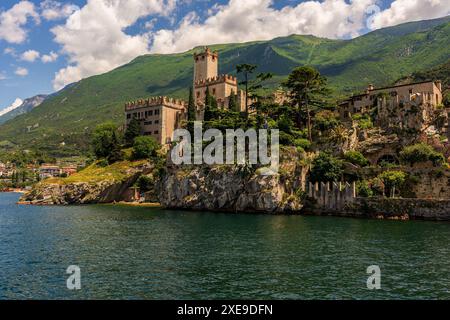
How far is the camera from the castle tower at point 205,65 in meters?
108

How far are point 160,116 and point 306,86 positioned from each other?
3881 centimetres

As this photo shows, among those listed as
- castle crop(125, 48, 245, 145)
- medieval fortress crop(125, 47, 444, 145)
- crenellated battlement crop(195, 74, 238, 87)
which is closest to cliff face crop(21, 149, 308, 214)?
castle crop(125, 48, 245, 145)

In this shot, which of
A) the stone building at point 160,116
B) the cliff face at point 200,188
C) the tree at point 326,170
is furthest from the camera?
the stone building at point 160,116

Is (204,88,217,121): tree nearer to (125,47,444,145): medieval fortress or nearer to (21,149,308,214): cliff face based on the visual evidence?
(125,47,444,145): medieval fortress

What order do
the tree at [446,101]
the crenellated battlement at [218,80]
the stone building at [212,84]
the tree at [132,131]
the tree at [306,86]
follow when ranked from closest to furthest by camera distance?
1. the tree at [446,101]
2. the tree at [306,86]
3. the stone building at [212,84]
4. the crenellated battlement at [218,80]
5. the tree at [132,131]

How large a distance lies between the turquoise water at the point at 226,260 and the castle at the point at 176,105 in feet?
171

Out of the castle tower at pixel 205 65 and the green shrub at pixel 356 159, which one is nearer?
the green shrub at pixel 356 159

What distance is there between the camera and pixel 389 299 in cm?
2077

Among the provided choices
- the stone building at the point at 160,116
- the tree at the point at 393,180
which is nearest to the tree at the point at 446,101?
the tree at the point at 393,180

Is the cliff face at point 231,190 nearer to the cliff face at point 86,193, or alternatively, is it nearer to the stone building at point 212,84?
the cliff face at point 86,193

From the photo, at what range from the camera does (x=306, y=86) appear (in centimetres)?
7750

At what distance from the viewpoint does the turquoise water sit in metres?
22.2

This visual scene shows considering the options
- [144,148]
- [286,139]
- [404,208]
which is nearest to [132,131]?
[144,148]

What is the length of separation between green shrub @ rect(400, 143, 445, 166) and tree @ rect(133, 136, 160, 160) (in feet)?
179
